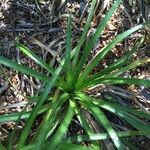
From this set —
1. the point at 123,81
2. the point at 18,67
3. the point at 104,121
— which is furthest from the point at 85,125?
the point at 18,67

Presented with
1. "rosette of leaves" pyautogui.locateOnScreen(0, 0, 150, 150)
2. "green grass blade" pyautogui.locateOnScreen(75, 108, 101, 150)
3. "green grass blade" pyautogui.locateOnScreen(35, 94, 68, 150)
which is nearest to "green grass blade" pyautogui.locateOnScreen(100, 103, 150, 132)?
"rosette of leaves" pyautogui.locateOnScreen(0, 0, 150, 150)

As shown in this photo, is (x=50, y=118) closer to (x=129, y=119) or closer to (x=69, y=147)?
(x=69, y=147)

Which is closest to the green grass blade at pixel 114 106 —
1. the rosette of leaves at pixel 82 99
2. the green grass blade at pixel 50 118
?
the rosette of leaves at pixel 82 99

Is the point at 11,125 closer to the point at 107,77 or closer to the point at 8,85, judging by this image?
the point at 8,85

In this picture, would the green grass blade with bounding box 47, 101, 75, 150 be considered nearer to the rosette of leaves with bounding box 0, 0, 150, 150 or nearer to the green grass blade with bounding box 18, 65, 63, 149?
the rosette of leaves with bounding box 0, 0, 150, 150

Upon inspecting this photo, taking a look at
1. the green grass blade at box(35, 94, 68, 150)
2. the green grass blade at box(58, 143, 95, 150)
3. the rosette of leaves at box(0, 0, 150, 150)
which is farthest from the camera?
the rosette of leaves at box(0, 0, 150, 150)

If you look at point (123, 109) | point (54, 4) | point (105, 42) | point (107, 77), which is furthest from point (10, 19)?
point (123, 109)

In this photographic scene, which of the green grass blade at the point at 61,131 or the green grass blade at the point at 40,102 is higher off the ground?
the green grass blade at the point at 40,102

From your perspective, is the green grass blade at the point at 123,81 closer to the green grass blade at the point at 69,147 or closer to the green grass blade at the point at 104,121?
the green grass blade at the point at 104,121
